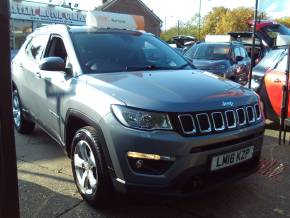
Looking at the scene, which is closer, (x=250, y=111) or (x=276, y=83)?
(x=250, y=111)

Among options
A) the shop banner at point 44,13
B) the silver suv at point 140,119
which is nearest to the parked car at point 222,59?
the silver suv at point 140,119

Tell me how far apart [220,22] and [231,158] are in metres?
63.3

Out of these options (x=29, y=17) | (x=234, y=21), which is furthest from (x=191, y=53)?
(x=234, y=21)

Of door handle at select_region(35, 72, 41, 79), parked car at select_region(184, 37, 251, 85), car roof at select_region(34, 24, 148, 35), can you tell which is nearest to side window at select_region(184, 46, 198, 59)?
parked car at select_region(184, 37, 251, 85)

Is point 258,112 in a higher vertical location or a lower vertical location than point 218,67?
higher

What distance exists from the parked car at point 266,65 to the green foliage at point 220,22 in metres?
50.4

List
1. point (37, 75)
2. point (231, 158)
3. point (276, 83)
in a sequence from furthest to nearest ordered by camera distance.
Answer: point (276, 83) → point (37, 75) → point (231, 158)

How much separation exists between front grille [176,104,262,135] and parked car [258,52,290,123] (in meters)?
2.87

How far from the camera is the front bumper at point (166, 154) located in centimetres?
318

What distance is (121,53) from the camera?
15.2 feet

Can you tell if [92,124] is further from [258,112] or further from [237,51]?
[237,51]

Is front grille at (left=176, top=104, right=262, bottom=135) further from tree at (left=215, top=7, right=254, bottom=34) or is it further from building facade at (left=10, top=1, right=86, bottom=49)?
tree at (left=215, top=7, right=254, bottom=34)

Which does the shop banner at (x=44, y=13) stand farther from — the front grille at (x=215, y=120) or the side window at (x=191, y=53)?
the front grille at (x=215, y=120)

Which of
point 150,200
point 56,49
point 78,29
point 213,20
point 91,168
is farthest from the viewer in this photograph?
point 213,20
